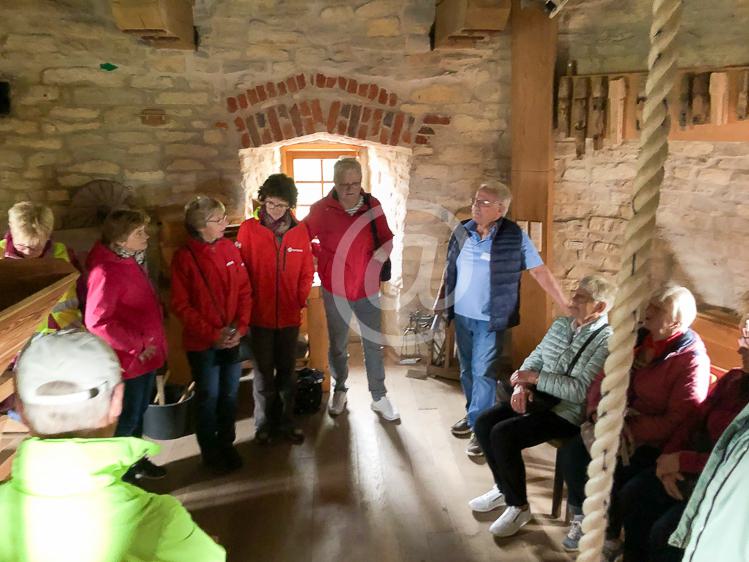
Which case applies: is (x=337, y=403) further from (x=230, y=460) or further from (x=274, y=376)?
(x=230, y=460)

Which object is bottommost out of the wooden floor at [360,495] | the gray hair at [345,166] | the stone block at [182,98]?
the wooden floor at [360,495]

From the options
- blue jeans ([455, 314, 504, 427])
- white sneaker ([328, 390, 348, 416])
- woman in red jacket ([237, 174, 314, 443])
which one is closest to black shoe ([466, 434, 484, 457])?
blue jeans ([455, 314, 504, 427])

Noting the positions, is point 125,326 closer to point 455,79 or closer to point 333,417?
point 333,417

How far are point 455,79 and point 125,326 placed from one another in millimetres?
2726

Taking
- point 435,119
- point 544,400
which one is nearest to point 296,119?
point 435,119

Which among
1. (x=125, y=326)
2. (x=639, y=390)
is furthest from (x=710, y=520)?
(x=125, y=326)

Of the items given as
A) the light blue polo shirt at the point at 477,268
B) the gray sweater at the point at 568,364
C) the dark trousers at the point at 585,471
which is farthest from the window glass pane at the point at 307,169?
the dark trousers at the point at 585,471

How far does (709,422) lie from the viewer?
7.11 feet

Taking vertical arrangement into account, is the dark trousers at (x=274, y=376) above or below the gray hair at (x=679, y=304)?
below

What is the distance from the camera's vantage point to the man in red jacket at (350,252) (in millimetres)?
3537

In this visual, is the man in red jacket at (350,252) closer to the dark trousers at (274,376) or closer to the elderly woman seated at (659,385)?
the dark trousers at (274,376)

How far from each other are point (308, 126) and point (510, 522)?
278 cm

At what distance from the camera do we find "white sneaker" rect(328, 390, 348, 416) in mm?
3826

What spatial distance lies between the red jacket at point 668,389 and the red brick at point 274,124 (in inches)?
107
